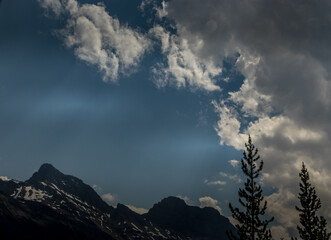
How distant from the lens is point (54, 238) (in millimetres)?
191875

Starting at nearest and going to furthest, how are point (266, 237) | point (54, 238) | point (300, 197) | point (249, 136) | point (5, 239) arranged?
point (266, 237)
point (249, 136)
point (300, 197)
point (5, 239)
point (54, 238)

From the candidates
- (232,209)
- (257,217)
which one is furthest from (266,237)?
(232,209)

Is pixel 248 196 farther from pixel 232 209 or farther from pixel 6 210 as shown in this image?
pixel 6 210

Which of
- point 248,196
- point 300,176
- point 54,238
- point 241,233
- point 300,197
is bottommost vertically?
point 54,238

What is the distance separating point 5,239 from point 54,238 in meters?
102

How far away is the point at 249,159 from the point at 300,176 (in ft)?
38.5

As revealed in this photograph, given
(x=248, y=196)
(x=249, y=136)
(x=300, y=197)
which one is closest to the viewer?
(x=248, y=196)

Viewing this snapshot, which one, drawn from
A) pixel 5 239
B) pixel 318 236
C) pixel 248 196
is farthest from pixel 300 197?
pixel 5 239

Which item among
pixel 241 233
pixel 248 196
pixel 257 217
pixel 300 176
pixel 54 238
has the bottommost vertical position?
pixel 54 238

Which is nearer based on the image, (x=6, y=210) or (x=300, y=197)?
(x=300, y=197)

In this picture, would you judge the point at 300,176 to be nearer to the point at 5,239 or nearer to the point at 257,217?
the point at 257,217

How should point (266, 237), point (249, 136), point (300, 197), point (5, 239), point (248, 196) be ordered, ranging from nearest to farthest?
point (266, 237) < point (248, 196) < point (249, 136) < point (300, 197) < point (5, 239)

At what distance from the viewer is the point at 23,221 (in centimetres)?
19512

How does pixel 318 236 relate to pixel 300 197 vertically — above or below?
below
